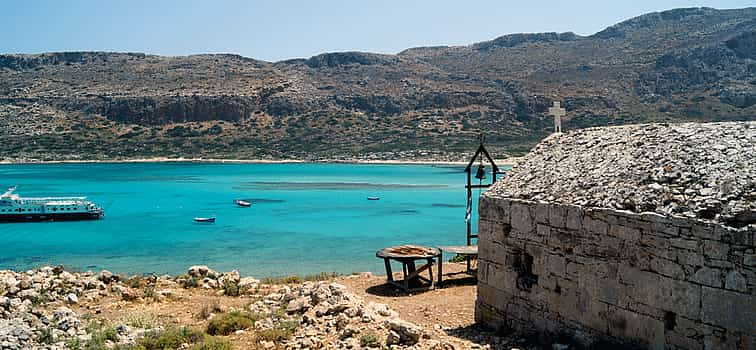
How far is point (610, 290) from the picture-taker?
7.14 metres

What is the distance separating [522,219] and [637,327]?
2.17 m

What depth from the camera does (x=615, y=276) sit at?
707cm

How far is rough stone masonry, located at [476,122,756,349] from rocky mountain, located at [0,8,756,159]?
65859 mm

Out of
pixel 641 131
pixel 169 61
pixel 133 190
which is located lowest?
pixel 133 190

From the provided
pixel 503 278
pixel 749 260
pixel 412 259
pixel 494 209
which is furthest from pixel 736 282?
pixel 412 259

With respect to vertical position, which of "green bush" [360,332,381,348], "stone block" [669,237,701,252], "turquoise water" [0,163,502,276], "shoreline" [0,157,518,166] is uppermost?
"stone block" [669,237,701,252]

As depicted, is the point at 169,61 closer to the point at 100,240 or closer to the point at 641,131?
the point at 100,240

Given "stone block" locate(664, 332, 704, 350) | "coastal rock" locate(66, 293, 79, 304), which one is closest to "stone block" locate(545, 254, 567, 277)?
"stone block" locate(664, 332, 704, 350)

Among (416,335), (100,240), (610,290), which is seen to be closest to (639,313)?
(610,290)

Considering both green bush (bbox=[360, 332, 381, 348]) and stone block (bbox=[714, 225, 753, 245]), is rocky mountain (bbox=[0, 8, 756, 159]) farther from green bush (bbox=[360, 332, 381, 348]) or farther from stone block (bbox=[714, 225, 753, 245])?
stone block (bbox=[714, 225, 753, 245])

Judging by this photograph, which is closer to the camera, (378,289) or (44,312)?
(44,312)

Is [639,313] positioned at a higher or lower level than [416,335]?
higher

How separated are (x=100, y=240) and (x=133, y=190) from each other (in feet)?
96.2

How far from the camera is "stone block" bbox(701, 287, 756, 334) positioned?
228 inches
